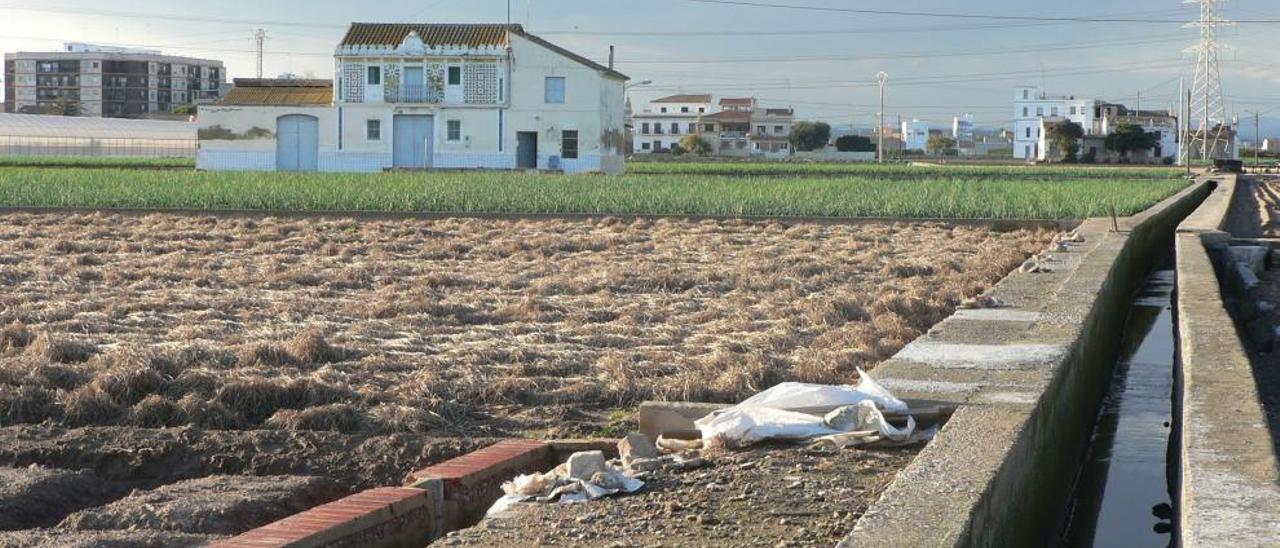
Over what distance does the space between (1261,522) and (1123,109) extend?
5737 inches

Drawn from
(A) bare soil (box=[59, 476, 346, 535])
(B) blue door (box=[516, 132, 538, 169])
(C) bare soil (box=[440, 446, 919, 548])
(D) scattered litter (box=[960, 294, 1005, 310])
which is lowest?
(A) bare soil (box=[59, 476, 346, 535])

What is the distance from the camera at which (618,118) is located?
186 feet

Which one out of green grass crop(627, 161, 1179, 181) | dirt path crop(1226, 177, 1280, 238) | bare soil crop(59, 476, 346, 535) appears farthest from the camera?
green grass crop(627, 161, 1179, 181)

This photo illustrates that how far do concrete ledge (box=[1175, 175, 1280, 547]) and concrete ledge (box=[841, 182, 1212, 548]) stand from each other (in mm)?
512

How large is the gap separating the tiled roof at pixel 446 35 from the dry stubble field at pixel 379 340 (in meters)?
35.7

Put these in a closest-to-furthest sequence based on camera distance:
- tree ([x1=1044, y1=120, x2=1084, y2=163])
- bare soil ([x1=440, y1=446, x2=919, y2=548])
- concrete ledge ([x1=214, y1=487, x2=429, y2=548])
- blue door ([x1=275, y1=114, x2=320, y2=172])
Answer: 1. bare soil ([x1=440, y1=446, x2=919, y2=548])
2. concrete ledge ([x1=214, y1=487, x2=429, y2=548])
3. blue door ([x1=275, y1=114, x2=320, y2=172])
4. tree ([x1=1044, y1=120, x2=1084, y2=163])

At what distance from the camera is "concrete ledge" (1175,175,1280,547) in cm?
396

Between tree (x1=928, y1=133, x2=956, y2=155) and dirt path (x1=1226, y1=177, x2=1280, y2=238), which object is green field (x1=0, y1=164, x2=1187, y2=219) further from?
tree (x1=928, y1=133, x2=956, y2=155)

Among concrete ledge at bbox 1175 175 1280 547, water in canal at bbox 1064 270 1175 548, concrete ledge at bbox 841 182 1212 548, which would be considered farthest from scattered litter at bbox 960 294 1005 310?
concrete ledge at bbox 1175 175 1280 547

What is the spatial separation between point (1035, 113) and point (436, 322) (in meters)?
140

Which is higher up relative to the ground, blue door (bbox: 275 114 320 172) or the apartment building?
the apartment building

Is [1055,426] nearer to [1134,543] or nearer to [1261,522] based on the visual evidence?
[1134,543]

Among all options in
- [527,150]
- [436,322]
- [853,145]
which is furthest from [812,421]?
[853,145]

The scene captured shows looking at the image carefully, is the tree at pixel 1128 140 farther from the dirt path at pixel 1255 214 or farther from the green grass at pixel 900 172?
the dirt path at pixel 1255 214
